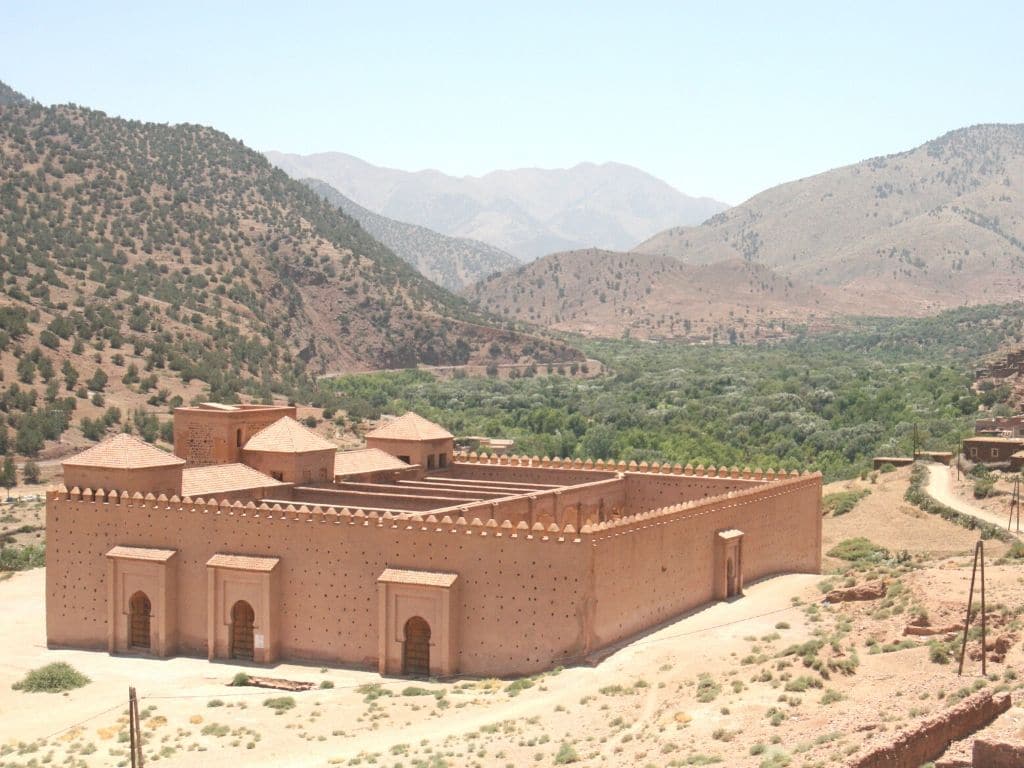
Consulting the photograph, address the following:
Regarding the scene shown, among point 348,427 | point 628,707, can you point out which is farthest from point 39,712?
point 348,427

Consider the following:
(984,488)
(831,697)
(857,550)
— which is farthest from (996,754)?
(984,488)

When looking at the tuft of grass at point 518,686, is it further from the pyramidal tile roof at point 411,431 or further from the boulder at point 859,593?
the pyramidal tile roof at point 411,431

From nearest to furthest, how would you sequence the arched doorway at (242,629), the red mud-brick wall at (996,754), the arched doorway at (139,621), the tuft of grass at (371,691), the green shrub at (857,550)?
the red mud-brick wall at (996,754)
the tuft of grass at (371,691)
the arched doorway at (242,629)
the arched doorway at (139,621)
the green shrub at (857,550)

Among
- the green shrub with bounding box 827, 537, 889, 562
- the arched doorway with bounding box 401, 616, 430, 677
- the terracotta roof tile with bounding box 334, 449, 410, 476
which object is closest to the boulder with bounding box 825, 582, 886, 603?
the arched doorway with bounding box 401, 616, 430, 677

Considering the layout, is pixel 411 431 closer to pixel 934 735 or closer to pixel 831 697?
pixel 831 697

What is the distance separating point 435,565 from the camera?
24.0m

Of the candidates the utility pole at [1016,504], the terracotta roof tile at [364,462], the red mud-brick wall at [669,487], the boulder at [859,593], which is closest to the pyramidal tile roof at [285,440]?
the terracotta roof tile at [364,462]

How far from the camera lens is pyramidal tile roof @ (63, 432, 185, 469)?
27.4 m

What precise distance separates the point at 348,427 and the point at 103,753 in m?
49.6

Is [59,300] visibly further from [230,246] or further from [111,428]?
[230,246]

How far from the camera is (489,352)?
114 metres

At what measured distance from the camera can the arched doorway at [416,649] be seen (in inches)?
946

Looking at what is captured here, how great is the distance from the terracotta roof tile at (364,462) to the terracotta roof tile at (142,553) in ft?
19.1

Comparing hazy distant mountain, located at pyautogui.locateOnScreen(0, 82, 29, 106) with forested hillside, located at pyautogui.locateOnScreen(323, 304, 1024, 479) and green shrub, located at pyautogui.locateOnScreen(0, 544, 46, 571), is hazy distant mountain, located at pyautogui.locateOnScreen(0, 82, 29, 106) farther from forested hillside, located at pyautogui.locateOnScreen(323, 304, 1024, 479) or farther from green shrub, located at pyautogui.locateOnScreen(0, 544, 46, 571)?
green shrub, located at pyautogui.locateOnScreen(0, 544, 46, 571)
